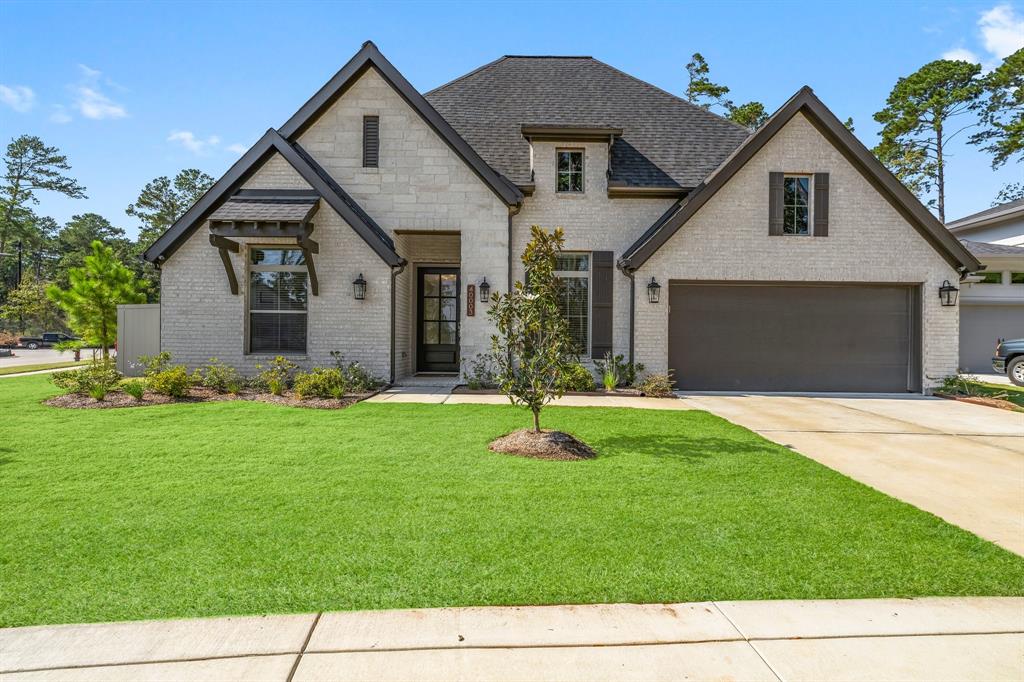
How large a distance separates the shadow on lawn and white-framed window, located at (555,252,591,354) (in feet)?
18.8

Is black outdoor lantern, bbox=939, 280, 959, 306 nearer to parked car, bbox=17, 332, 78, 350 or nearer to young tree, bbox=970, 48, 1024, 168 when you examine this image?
young tree, bbox=970, 48, 1024, 168

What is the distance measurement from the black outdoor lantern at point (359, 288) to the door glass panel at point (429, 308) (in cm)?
264

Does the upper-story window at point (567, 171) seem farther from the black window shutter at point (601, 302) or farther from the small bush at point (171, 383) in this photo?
the small bush at point (171, 383)

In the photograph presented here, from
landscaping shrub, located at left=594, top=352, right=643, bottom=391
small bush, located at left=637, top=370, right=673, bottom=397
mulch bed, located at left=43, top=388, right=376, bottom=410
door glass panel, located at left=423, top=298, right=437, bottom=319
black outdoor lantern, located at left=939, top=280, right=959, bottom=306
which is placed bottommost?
mulch bed, located at left=43, top=388, right=376, bottom=410

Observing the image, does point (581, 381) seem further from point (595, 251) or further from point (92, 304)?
point (92, 304)

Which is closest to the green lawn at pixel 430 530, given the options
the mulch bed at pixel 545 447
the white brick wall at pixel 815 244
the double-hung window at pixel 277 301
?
the mulch bed at pixel 545 447

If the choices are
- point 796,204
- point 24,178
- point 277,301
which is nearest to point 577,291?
point 796,204

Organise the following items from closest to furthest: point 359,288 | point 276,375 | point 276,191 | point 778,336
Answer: point 276,375, point 359,288, point 276,191, point 778,336

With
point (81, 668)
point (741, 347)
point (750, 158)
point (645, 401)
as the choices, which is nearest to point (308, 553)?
point (81, 668)

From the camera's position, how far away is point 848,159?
11680mm

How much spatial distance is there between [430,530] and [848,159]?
12.5 metres

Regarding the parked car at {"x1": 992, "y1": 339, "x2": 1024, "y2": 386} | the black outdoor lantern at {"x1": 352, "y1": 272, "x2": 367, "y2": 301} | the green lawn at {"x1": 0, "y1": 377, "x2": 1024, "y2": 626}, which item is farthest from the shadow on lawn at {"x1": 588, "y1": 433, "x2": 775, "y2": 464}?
the parked car at {"x1": 992, "y1": 339, "x2": 1024, "y2": 386}

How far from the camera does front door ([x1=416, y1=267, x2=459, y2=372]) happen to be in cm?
1362

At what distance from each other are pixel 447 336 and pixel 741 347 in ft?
23.3
